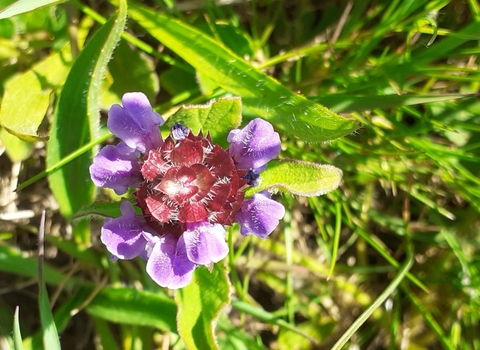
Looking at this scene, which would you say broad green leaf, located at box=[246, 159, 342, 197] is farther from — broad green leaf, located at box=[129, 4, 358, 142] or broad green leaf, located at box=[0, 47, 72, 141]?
broad green leaf, located at box=[0, 47, 72, 141]

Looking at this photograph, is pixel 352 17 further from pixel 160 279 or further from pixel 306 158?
pixel 160 279

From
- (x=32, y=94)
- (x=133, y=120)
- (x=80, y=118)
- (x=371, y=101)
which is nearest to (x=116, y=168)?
(x=133, y=120)

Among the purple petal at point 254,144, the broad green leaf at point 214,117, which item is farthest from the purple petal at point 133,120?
the purple petal at point 254,144

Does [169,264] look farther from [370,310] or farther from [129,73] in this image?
[129,73]

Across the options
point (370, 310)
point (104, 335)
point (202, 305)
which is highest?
point (202, 305)

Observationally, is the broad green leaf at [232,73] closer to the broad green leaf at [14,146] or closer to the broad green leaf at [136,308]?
the broad green leaf at [14,146]

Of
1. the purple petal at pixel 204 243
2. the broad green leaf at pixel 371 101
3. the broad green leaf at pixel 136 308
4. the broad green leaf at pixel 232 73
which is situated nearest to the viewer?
the purple petal at pixel 204 243
